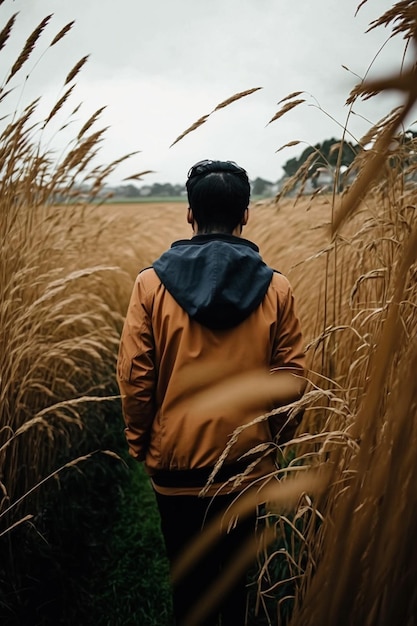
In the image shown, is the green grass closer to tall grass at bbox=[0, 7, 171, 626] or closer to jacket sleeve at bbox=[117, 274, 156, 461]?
tall grass at bbox=[0, 7, 171, 626]

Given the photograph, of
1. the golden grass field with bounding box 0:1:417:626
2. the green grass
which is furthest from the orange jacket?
the green grass

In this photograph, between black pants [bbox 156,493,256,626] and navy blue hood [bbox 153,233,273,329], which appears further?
black pants [bbox 156,493,256,626]

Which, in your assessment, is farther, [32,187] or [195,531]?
[32,187]

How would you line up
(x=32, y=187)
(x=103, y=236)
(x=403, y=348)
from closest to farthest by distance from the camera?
(x=403, y=348)
(x=32, y=187)
(x=103, y=236)

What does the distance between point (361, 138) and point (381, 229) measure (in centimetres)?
31

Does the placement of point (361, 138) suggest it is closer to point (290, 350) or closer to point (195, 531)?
point (290, 350)

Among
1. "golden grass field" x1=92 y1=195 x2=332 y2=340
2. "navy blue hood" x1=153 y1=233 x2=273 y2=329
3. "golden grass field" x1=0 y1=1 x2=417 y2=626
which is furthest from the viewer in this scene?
"golden grass field" x1=92 y1=195 x2=332 y2=340

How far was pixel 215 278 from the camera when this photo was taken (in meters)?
1.38

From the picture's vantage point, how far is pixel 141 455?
164cm

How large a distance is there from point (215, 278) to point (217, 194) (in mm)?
245

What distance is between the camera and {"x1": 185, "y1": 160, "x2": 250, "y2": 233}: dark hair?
1.45 metres

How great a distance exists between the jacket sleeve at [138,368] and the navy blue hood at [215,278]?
118 mm

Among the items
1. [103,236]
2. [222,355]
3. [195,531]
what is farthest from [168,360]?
[103,236]

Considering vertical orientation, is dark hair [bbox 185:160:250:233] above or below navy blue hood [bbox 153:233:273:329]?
above
